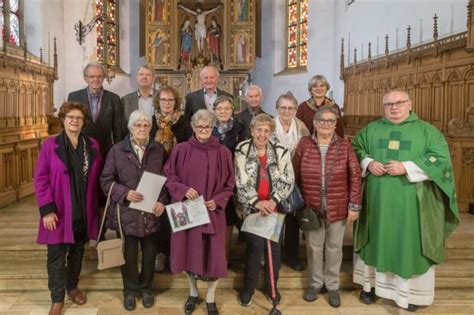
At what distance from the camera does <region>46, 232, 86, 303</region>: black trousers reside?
2977 millimetres

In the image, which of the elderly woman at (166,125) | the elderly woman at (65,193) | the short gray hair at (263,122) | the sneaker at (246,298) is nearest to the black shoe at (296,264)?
the sneaker at (246,298)

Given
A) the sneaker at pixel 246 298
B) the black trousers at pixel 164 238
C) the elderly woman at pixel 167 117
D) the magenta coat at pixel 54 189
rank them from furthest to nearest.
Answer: the black trousers at pixel 164 238 → the elderly woman at pixel 167 117 → the sneaker at pixel 246 298 → the magenta coat at pixel 54 189

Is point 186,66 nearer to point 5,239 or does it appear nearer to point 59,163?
point 5,239

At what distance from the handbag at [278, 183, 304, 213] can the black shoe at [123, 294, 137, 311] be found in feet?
4.07

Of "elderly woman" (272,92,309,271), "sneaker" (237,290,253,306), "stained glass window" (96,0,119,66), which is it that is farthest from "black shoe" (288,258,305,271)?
"stained glass window" (96,0,119,66)

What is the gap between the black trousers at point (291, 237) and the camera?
3.56 metres

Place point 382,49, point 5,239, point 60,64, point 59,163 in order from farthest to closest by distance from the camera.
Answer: point 60,64, point 382,49, point 5,239, point 59,163

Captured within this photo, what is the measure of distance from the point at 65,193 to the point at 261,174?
51.8 inches

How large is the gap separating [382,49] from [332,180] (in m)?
5.82

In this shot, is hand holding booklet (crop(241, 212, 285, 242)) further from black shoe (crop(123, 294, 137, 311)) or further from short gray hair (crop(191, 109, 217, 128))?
black shoe (crop(123, 294, 137, 311))

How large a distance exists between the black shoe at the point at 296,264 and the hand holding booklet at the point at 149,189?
133cm

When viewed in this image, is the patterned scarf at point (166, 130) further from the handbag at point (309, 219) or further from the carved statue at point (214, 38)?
the carved statue at point (214, 38)

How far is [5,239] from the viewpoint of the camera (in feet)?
13.2

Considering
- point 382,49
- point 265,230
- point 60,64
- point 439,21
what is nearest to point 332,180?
point 265,230
